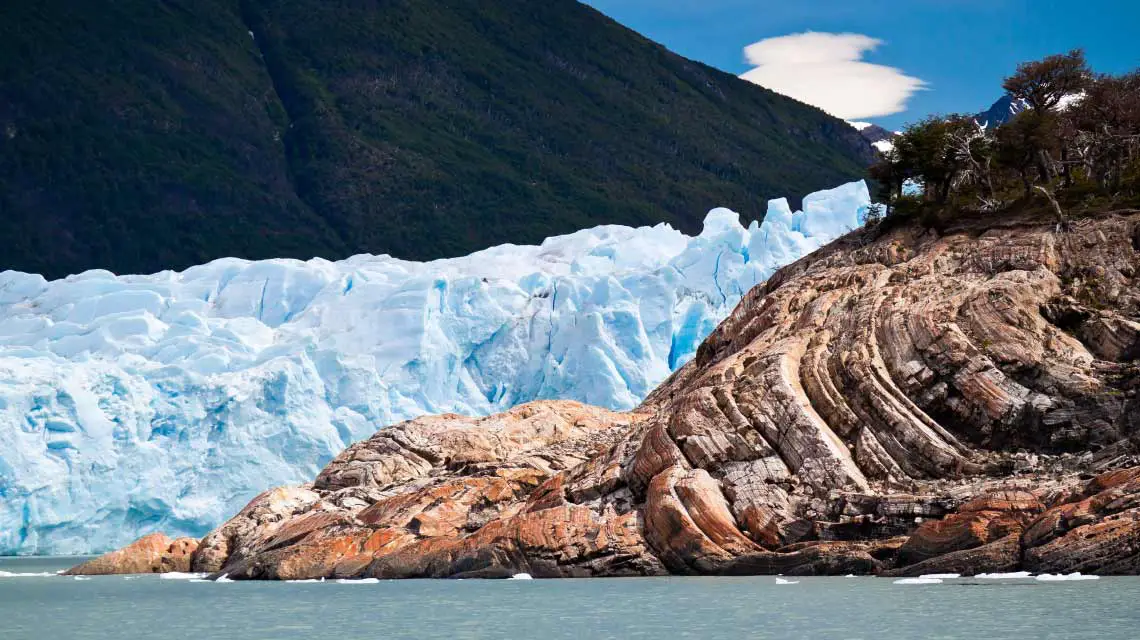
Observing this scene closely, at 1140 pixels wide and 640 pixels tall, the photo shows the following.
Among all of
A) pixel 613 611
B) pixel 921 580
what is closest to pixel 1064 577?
pixel 921 580

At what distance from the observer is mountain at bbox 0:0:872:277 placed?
13200 centimetres

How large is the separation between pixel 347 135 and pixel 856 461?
118m

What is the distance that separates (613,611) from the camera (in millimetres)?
25734

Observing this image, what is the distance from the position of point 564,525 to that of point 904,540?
8.72 meters

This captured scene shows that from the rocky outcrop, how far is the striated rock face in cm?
288

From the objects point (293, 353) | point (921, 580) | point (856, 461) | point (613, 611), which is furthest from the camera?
point (293, 353)

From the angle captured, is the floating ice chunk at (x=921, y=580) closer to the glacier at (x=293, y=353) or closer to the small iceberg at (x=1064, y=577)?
the small iceberg at (x=1064, y=577)

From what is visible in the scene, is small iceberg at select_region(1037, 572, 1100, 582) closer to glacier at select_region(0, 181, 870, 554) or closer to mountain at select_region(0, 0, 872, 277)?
glacier at select_region(0, 181, 870, 554)

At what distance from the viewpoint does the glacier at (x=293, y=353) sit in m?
57.1

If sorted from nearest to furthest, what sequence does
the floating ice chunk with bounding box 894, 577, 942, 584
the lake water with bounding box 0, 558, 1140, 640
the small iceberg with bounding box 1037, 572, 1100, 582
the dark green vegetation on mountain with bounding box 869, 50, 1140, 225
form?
the lake water with bounding box 0, 558, 1140, 640
the small iceberg with bounding box 1037, 572, 1100, 582
the floating ice chunk with bounding box 894, 577, 942, 584
the dark green vegetation on mountain with bounding box 869, 50, 1140, 225

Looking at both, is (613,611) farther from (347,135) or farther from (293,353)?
(347,135)

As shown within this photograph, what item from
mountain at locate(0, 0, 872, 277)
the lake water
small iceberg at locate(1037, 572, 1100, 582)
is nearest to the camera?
the lake water

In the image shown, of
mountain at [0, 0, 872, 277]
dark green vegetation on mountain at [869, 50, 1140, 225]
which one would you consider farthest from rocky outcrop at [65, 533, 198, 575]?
mountain at [0, 0, 872, 277]

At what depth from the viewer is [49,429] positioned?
5697 cm
